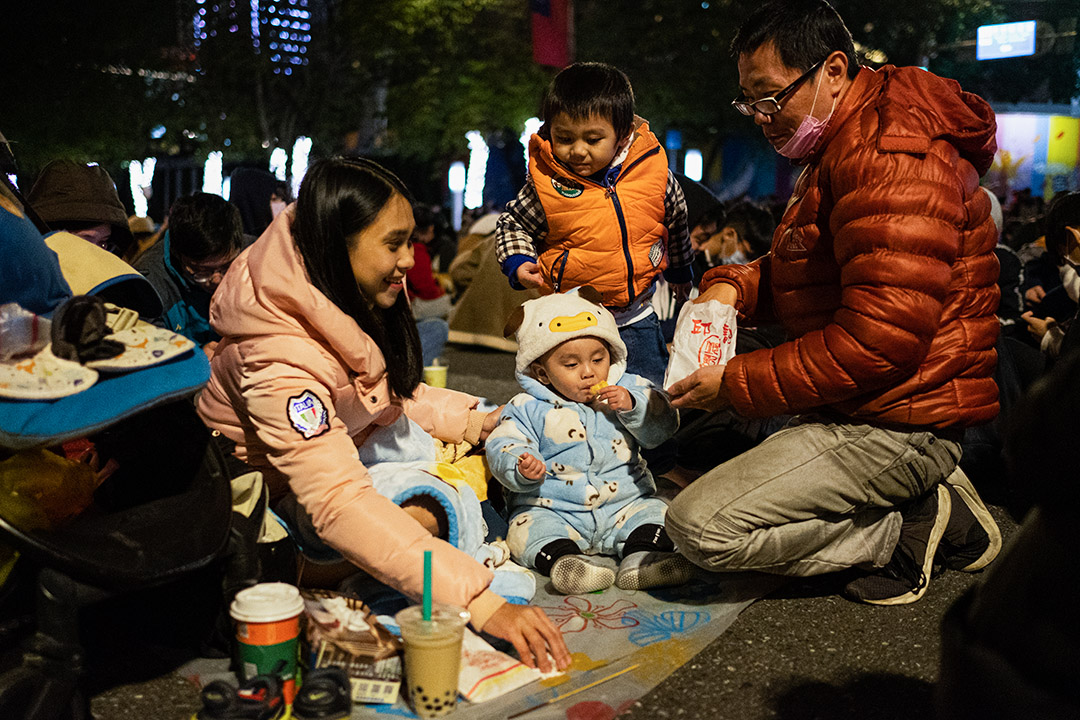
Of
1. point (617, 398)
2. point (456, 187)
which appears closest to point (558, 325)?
point (617, 398)

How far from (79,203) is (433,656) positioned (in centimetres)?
335

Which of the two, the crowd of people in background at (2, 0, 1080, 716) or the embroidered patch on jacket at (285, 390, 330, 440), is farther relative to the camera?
the crowd of people in background at (2, 0, 1080, 716)

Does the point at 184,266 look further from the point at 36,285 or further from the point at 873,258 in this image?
the point at 873,258

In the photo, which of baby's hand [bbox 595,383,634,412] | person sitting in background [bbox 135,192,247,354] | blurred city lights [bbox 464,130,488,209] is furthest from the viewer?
blurred city lights [bbox 464,130,488,209]

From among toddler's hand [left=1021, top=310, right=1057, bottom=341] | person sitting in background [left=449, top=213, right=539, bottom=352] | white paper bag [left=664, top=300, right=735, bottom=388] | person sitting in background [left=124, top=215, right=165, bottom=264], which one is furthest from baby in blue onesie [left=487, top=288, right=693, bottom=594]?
person sitting in background [left=449, top=213, right=539, bottom=352]

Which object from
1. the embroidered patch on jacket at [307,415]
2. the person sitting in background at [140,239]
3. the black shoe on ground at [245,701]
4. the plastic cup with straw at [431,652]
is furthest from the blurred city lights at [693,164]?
the black shoe on ground at [245,701]

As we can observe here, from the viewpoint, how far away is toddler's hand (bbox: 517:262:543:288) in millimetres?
3896

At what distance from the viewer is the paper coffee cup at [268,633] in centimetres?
218

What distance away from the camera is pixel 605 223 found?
3.86 meters

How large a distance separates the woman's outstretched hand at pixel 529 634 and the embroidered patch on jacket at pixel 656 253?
1.93 meters

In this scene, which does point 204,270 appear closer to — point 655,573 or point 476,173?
point 655,573

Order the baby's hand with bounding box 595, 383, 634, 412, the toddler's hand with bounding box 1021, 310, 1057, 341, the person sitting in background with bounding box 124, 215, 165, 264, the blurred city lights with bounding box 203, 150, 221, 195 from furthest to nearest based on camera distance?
the blurred city lights with bounding box 203, 150, 221, 195
the person sitting in background with bounding box 124, 215, 165, 264
the toddler's hand with bounding box 1021, 310, 1057, 341
the baby's hand with bounding box 595, 383, 634, 412

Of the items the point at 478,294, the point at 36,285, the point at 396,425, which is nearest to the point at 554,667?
the point at 396,425

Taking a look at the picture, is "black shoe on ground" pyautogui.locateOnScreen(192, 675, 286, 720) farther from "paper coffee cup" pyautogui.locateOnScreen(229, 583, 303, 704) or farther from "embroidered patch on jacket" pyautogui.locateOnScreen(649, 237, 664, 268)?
"embroidered patch on jacket" pyautogui.locateOnScreen(649, 237, 664, 268)
